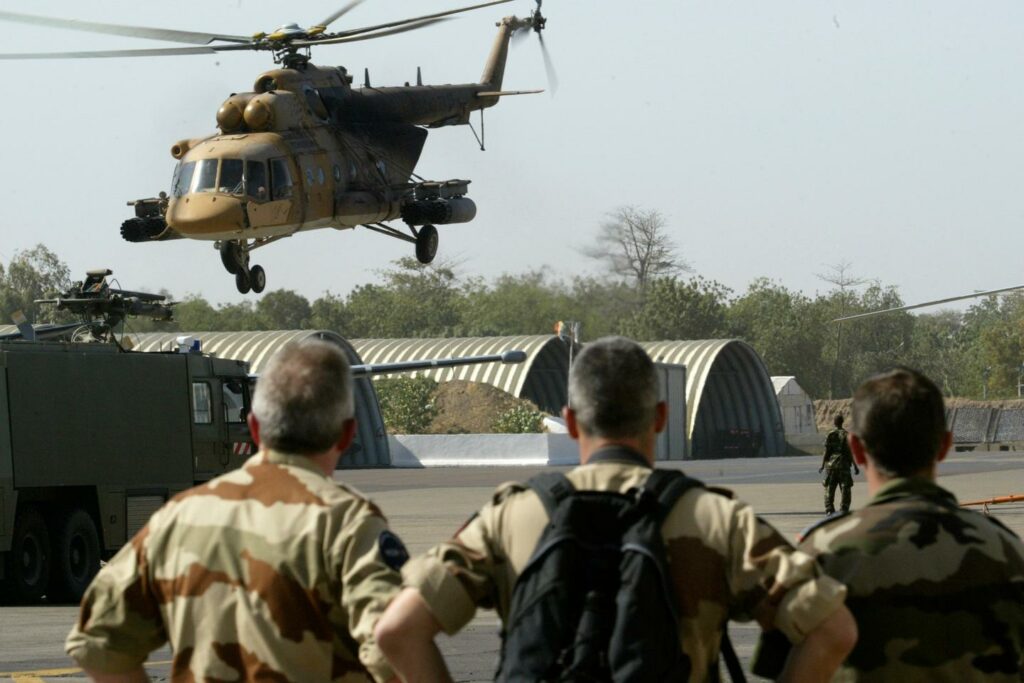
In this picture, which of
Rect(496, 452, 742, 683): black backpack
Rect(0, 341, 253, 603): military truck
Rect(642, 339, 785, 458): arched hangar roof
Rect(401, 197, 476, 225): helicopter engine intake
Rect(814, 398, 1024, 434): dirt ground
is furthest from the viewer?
Rect(814, 398, 1024, 434): dirt ground

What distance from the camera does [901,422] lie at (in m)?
4.28

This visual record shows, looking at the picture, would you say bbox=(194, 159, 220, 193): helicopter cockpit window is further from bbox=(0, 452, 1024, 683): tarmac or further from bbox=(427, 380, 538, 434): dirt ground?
bbox=(427, 380, 538, 434): dirt ground

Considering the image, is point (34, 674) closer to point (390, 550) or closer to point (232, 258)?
point (390, 550)

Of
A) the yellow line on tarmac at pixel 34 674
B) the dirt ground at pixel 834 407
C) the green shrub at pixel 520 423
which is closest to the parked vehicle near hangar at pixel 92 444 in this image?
the yellow line on tarmac at pixel 34 674

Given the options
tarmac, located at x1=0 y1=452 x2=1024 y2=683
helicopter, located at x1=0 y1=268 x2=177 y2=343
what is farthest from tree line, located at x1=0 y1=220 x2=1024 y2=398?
helicopter, located at x1=0 y1=268 x2=177 y2=343

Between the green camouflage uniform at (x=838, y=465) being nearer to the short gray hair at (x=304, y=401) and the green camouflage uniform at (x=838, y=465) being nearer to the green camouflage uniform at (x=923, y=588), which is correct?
the green camouflage uniform at (x=923, y=588)

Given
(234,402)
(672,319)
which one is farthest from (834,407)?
(234,402)

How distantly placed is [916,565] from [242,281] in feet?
82.0

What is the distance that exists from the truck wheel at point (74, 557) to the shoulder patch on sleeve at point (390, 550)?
14.0m

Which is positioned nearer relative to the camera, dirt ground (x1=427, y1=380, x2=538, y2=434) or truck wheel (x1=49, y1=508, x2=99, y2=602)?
truck wheel (x1=49, y1=508, x2=99, y2=602)

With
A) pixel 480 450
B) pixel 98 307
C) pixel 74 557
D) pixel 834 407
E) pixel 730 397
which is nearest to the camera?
pixel 74 557

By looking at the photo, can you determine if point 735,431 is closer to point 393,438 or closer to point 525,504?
point 393,438

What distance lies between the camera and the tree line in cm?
10181

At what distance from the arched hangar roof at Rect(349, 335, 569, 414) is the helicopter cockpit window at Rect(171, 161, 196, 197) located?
4015 centimetres
